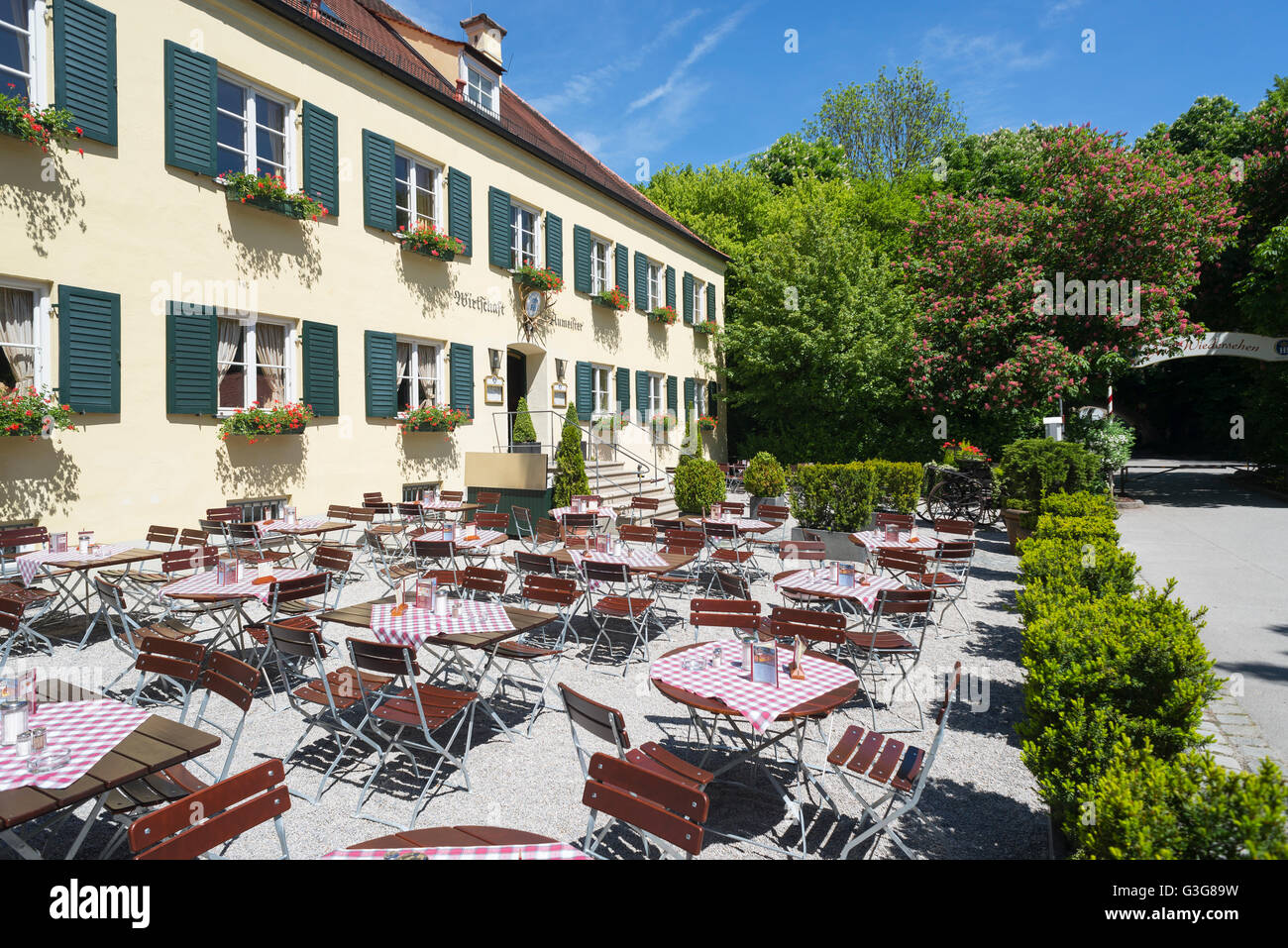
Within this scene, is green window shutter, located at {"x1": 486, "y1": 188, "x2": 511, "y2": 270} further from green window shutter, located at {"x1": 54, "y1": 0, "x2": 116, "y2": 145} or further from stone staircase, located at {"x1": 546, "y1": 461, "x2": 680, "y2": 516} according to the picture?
green window shutter, located at {"x1": 54, "y1": 0, "x2": 116, "y2": 145}

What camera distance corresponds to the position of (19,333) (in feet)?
25.5

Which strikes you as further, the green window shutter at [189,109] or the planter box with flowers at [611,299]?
the planter box with flowers at [611,299]

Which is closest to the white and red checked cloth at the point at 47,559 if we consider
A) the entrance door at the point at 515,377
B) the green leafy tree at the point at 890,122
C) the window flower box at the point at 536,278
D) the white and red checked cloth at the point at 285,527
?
the white and red checked cloth at the point at 285,527

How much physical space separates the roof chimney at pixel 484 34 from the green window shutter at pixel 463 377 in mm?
7545

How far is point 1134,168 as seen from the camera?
51.1 feet

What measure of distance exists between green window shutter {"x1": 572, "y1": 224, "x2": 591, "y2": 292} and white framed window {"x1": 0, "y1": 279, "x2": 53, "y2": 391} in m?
10.7

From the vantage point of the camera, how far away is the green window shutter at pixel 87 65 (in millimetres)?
7848

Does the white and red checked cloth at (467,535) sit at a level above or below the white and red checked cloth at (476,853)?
above

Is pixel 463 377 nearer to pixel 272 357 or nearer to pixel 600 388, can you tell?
pixel 272 357

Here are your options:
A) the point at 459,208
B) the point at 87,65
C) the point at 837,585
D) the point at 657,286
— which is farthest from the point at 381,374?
the point at 657,286

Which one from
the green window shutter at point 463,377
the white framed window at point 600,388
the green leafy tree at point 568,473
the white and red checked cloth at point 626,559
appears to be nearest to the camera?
the white and red checked cloth at point 626,559

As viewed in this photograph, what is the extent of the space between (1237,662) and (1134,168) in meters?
14.1

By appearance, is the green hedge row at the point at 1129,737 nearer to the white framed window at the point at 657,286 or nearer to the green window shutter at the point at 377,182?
the green window shutter at the point at 377,182
